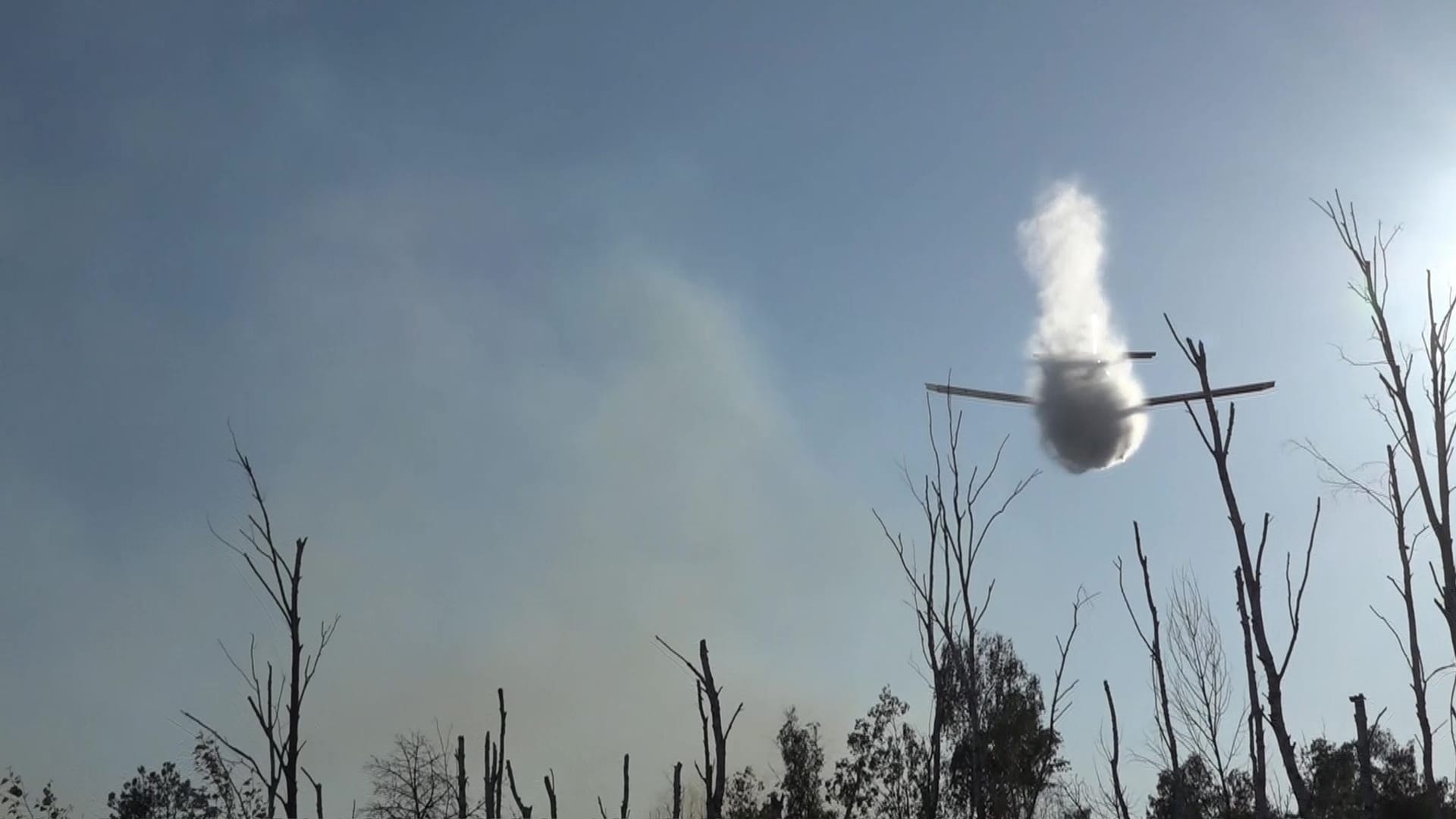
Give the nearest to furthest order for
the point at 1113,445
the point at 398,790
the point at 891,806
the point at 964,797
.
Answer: the point at 1113,445 < the point at 398,790 < the point at 964,797 < the point at 891,806

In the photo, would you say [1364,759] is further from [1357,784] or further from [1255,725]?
[1357,784]

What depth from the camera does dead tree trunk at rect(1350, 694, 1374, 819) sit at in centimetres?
1007

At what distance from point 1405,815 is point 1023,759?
21.3 metres

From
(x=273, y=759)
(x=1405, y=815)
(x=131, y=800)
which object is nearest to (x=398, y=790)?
(x=131, y=800)

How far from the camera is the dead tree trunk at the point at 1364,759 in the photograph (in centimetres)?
1007

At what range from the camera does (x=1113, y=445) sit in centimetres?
2666

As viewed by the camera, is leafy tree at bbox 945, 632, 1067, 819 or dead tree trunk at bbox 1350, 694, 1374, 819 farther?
leafy tree at bbox 945, 632, 1067, 819

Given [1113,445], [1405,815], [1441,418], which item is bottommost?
[1405,815]

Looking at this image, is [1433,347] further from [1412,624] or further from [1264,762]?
[1264,762]

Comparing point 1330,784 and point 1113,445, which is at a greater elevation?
point 1113,445

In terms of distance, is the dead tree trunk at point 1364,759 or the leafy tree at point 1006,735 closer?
the dead tree trunk at point 1364,759

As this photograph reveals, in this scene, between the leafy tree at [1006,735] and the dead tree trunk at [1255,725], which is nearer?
the dead tree trunk at [1255,725]

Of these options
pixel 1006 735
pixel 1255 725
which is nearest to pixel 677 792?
pixel 1255 725

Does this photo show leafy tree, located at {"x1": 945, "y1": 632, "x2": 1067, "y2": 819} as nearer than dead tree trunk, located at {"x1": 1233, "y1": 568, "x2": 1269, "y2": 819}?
No
